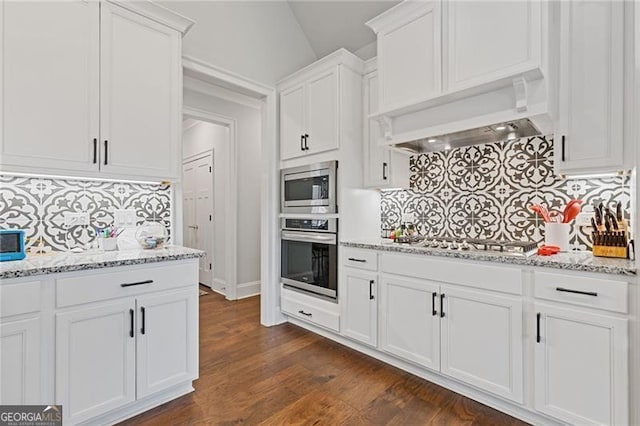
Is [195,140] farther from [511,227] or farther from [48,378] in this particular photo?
[511,227]

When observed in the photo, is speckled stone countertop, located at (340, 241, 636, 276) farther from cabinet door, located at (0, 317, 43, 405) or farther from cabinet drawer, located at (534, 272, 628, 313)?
cabinet door, located at (0, 317, 43, 405)

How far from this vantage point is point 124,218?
2.28 m

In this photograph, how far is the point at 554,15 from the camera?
1.86 metres

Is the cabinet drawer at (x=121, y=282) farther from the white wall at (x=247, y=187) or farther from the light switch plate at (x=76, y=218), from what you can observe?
the white wall at (x=247, y=187)

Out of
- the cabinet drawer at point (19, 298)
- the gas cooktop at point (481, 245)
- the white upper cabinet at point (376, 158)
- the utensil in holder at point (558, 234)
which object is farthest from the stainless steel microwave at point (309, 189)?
the cabinet drawer at point (19, 298)

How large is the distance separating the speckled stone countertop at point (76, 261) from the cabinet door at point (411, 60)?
1.80 metres

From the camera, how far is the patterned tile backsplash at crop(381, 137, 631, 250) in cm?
207

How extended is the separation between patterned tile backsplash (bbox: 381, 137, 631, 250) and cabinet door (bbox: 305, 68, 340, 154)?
81 centimetres

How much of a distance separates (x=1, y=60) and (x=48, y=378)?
5.32 ft

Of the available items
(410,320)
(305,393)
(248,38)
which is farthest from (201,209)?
(410,320)

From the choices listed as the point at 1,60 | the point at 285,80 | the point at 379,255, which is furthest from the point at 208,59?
the point at 379,255

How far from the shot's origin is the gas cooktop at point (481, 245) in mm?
1931

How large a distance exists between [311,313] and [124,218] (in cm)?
177

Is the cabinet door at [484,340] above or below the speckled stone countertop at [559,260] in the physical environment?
below
